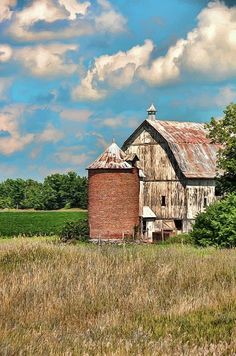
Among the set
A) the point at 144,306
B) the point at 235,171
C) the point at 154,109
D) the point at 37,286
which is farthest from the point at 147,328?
the point at 154,109

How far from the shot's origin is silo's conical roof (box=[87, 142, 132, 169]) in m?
42.6

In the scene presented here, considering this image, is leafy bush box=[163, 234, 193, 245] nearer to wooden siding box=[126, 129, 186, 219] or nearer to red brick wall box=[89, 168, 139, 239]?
red brick wall box=[89, 168, 139, 239]

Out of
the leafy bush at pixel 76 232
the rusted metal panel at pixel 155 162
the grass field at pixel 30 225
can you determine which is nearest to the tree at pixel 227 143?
the rusted metal panel at pixel 155 162

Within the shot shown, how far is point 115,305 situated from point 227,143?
92.4ft

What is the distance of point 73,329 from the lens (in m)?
8.83

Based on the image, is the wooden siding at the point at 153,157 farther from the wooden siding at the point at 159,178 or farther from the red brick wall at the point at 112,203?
the red brick wall at the point at 112,203

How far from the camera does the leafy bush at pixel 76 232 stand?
4280 centimetres

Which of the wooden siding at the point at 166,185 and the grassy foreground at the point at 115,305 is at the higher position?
the wooden siding at the point at 166,185

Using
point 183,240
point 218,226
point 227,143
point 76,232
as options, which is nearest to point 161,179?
point 76,232

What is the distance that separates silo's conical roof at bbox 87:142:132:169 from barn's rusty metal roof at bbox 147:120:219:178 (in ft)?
12.3

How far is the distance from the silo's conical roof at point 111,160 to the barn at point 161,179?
69mm

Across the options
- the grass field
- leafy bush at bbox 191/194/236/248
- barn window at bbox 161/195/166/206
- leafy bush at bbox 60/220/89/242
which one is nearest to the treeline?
the grass field

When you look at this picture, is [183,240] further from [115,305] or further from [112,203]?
[115,305]

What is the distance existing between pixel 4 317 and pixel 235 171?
1158 inches
